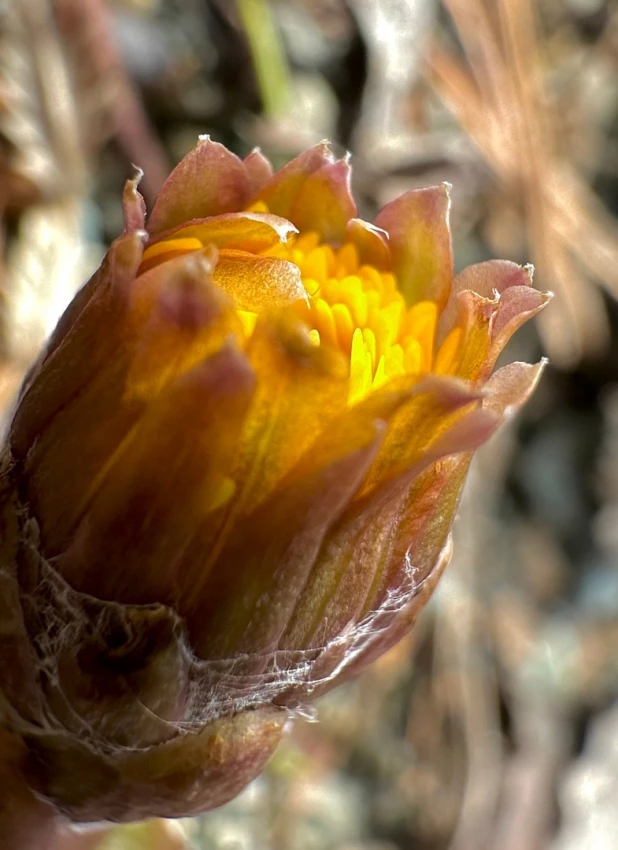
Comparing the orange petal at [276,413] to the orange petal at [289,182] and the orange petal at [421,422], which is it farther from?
the orange petal at [289,182]

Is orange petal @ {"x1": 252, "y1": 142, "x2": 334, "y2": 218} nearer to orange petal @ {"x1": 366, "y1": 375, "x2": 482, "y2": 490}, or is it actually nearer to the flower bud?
the flower bud

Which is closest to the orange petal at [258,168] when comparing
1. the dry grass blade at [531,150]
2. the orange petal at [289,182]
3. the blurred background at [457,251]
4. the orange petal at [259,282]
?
the orange petal at [289,182]

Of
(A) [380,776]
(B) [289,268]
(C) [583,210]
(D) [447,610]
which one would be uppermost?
(B) [289,268]

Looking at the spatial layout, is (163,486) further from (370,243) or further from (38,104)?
(38,104)

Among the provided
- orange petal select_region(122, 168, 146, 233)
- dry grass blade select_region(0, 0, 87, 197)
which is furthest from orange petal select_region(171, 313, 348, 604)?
dry grass blade select_region(0, 0, 87, 197)

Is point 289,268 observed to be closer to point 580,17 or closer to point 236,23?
point 236,23

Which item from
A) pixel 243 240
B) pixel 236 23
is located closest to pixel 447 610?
pixel 236 23
